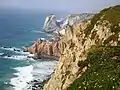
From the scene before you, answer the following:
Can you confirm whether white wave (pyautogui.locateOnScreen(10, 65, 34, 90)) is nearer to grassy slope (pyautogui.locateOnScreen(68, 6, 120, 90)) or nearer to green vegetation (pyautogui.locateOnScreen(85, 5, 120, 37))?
green vegetation (pyautogui.locateOnScreen(85, 5, 120, 37))

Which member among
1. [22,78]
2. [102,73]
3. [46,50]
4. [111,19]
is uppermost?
[111,19]

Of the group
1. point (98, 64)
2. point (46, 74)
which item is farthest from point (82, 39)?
point (46, 74)

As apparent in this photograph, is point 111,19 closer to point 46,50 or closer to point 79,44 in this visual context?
point 79,44

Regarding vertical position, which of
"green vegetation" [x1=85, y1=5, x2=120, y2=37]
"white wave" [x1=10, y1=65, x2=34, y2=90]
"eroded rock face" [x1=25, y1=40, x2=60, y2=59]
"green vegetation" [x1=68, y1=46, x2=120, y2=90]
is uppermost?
"green vegetation" [x1=85, y1=5, x2=120, y2=37]

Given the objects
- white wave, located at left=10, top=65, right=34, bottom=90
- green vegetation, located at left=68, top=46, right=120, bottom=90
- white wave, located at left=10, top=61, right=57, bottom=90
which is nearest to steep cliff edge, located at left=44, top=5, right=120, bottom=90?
green vegetation, located at left=68, top=46, right=120, bottom=90

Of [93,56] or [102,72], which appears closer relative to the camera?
[102,72]

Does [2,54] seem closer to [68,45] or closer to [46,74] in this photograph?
[46,74]

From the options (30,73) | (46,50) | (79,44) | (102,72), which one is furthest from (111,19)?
(46,50)
